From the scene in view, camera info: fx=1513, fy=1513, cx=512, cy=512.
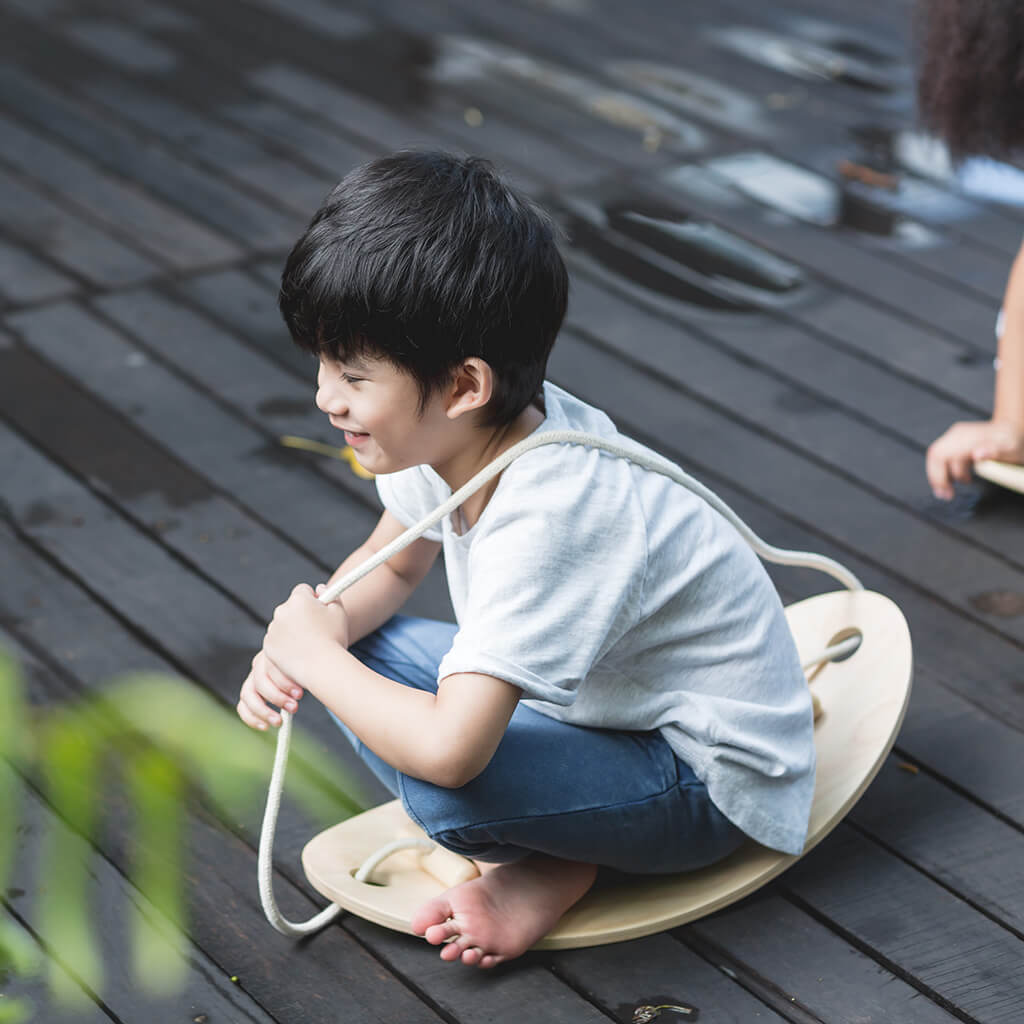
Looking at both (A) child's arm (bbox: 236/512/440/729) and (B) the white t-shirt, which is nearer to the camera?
(B) the white t-shirt

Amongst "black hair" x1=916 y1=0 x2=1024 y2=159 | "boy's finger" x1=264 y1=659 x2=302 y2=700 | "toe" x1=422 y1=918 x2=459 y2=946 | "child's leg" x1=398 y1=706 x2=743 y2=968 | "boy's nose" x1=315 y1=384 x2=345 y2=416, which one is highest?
"black hair" x1=916 y1=0 x2=1024 y2=159

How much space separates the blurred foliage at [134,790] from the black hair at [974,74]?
123 centimetres

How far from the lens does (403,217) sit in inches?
46.3

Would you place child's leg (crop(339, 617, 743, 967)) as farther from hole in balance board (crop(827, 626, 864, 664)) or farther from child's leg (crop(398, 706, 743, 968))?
hole in balance board (crop(827, 626, 864, 664))

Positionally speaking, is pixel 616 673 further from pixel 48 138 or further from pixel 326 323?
pixel 48 138

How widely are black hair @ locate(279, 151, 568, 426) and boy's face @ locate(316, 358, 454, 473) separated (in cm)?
1

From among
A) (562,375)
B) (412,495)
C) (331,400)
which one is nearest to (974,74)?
(562,375)

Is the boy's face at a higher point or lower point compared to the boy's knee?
higher

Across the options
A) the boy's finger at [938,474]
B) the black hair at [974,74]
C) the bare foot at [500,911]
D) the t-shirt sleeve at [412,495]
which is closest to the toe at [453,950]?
the bare foot at [500,911]

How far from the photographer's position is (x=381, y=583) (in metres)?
1.44

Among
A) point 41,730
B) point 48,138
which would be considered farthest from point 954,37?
point 48,138

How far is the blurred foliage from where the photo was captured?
136 cm

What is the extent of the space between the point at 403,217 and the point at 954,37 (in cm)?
116

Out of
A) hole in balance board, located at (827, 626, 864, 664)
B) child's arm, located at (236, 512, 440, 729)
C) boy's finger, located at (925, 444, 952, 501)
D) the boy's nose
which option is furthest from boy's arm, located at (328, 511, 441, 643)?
boy's finger, located at (925, 444, 952, 501)
